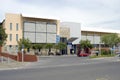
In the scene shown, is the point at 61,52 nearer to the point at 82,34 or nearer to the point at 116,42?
the point at 82,34

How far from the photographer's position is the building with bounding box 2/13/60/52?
78188 mm

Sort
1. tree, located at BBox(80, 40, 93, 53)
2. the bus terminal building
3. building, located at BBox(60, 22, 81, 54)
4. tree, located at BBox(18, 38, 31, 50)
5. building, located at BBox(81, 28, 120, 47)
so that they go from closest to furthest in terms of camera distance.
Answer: tree, located at BBox(18, 38, 31, 50)
the bus terminal building
tree, located at BBox(80, 40, 93, 53)
building, located at BBox(60, 22, 81, 54)
building, located at BBox(81, 28, 120, 47)

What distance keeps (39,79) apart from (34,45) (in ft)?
206

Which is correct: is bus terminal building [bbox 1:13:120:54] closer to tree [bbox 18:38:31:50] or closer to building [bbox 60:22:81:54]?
building [bbox 60:22:81:54]

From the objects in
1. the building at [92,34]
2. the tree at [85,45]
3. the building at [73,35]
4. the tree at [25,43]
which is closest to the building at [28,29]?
the tree at [25,43]

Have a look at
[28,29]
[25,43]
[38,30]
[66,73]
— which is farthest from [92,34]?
[66,73]

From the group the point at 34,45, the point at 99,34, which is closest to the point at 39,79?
the point at 34,45

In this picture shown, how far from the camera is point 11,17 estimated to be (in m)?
78.1

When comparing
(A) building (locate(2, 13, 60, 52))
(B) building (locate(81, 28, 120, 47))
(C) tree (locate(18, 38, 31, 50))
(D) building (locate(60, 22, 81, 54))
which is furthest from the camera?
(B) building (locate(81, 28, 120, 47))

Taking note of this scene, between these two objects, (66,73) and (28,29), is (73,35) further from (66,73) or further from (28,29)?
(66,73)

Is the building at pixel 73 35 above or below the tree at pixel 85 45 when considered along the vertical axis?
above

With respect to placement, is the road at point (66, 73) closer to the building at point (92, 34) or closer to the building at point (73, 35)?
the building at point (73, 35)

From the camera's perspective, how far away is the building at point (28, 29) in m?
78.2

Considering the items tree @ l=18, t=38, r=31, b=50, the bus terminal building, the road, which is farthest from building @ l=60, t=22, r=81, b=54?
the road
